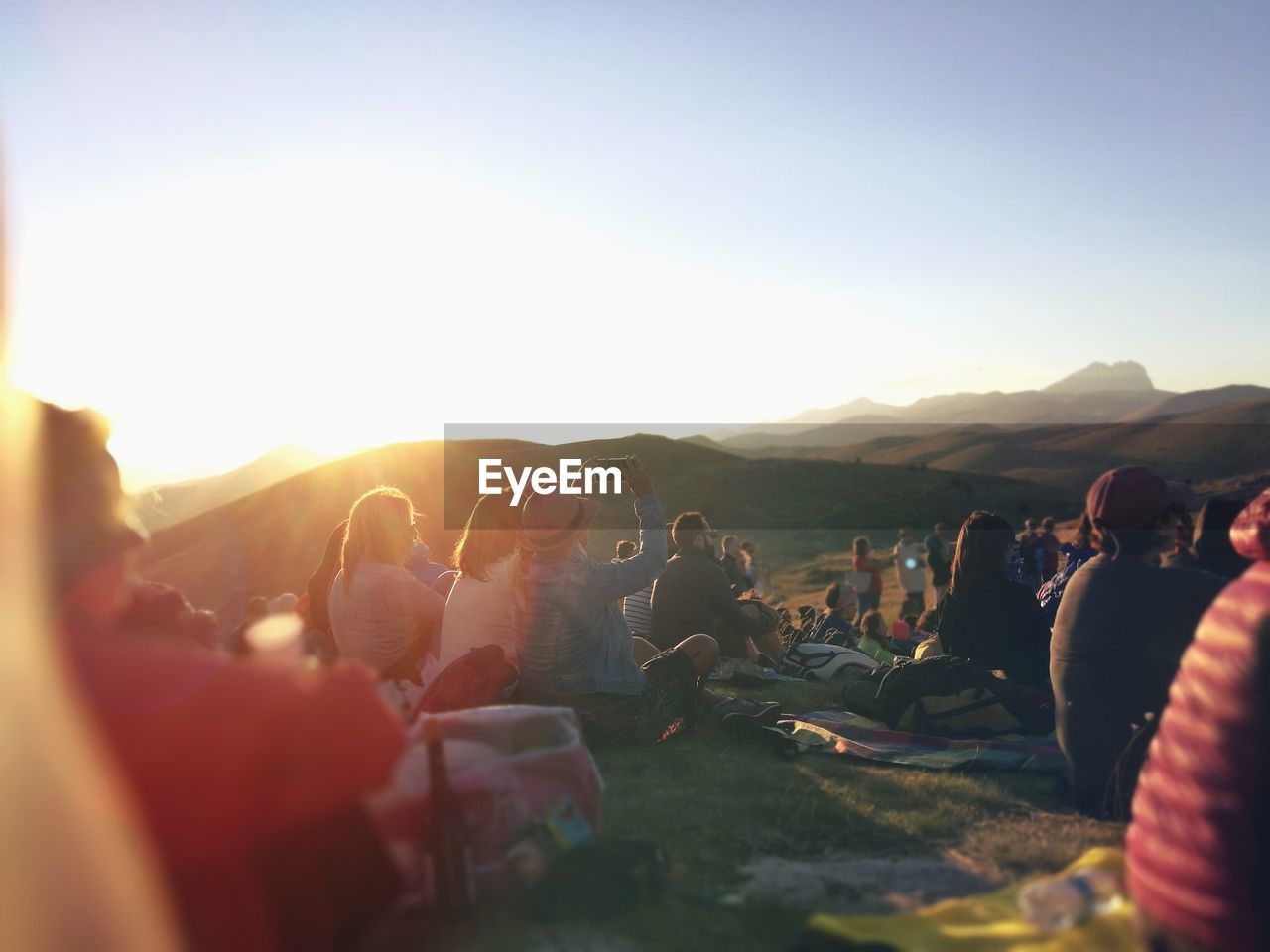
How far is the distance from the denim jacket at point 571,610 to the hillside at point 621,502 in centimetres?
3612

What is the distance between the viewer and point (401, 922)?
3.29 m

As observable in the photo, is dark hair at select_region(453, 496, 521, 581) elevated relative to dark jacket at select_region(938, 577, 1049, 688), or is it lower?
elevated

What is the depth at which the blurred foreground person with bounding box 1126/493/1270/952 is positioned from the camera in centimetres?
251

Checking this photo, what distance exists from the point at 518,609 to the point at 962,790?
283 cm

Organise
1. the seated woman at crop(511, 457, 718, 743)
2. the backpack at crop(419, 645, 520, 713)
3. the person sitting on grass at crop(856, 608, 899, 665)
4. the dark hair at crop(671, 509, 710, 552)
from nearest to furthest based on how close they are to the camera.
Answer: the backpack at crop(419, 645, 520, 713), the seated woman at crop(511, 457, 718, 743), the dark hair at crop(671, 509, 710, 552), the person sitting on grass at crop(856, 608, 899, 665)

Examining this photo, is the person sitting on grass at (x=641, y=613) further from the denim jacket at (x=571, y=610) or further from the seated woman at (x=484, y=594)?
the seated woman at (x=484, y=594)

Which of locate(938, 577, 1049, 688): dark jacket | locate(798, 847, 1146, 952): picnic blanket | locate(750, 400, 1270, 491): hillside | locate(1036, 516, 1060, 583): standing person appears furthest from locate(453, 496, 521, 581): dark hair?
locate(750, 400, 1270, 491): hillside

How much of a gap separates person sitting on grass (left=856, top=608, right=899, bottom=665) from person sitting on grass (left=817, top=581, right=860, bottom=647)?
16 cm

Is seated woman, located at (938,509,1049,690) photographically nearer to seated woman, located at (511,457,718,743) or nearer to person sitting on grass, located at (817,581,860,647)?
seated woman, located at (511,457,718,743)

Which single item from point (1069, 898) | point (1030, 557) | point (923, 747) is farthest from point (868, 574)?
point (1069, 898)

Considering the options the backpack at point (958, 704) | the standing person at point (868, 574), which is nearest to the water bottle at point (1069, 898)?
the backpack at point (958, 704)

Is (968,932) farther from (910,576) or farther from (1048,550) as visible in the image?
(910,576)

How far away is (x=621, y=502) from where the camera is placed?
54.0 meters

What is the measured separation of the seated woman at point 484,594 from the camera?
237 inches
